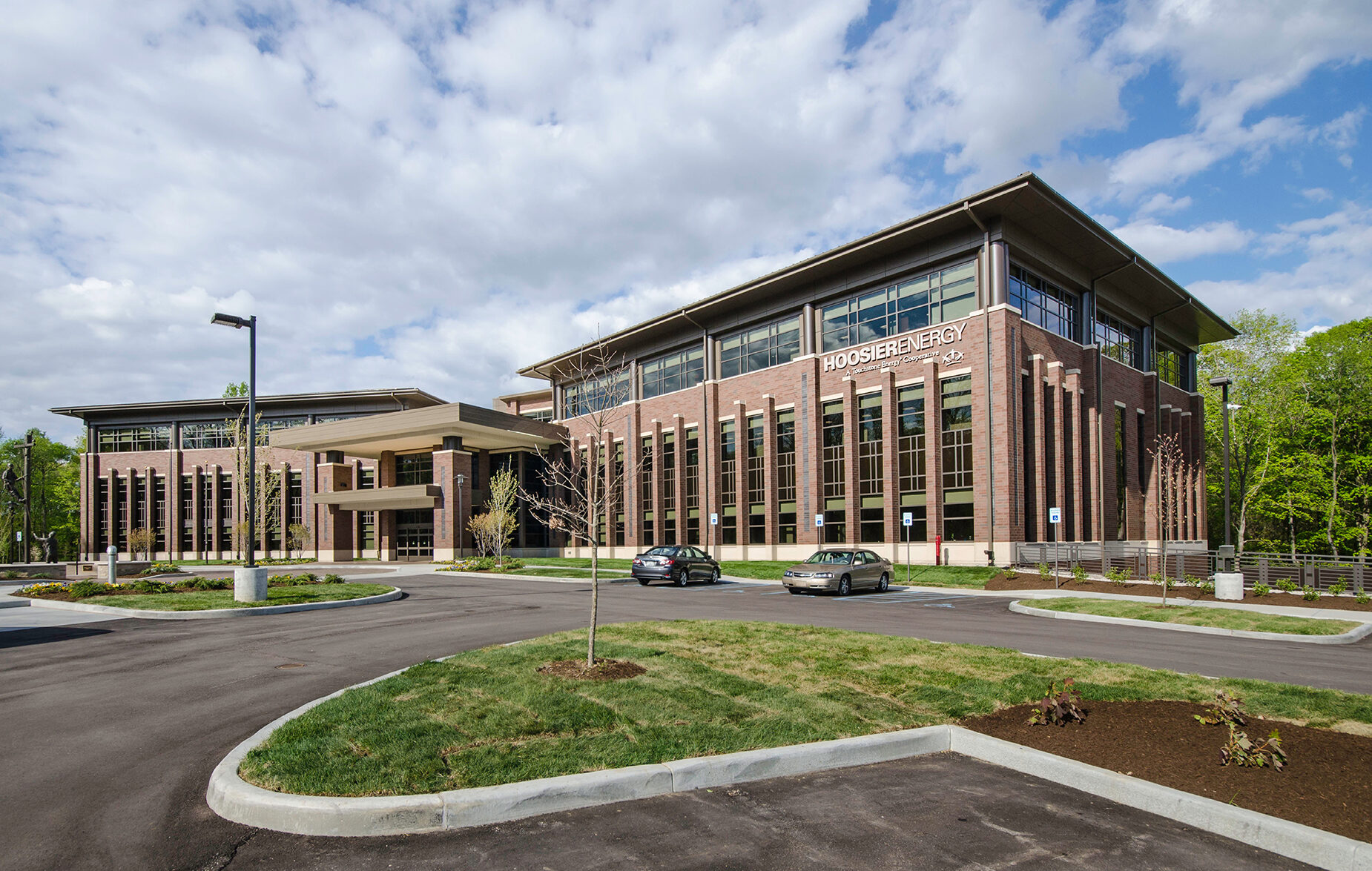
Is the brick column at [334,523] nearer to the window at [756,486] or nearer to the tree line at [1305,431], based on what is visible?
the window at [756,486]

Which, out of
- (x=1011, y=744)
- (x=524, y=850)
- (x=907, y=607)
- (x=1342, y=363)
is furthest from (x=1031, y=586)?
(x=1342, y=363)

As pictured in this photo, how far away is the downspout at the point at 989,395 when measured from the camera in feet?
106

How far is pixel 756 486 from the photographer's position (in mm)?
43562

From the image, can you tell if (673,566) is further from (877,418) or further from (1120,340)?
(1120,340)

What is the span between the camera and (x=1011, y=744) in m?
6.15

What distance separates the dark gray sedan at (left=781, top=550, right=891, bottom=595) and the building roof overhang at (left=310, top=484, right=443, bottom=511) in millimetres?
32881

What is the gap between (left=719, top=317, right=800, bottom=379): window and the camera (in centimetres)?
4278

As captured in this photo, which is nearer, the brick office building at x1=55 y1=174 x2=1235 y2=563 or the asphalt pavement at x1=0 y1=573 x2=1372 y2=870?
the asphalt pavement at x1=0 y1=573 x2=1372 y2=870

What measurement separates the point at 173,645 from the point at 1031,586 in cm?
2599

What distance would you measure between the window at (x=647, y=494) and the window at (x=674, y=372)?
398cm

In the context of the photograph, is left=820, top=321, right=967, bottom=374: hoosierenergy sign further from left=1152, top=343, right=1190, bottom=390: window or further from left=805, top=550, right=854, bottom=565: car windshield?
left=1152, top=343, right=1190, bottom=390: window

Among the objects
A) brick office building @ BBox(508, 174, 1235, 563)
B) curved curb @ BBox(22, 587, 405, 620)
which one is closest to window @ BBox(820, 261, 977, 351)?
brick office building @ BBox(508, 174, 1235, 563)

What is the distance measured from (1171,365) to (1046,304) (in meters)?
21.9

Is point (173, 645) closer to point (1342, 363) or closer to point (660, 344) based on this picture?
point (660, 344)
